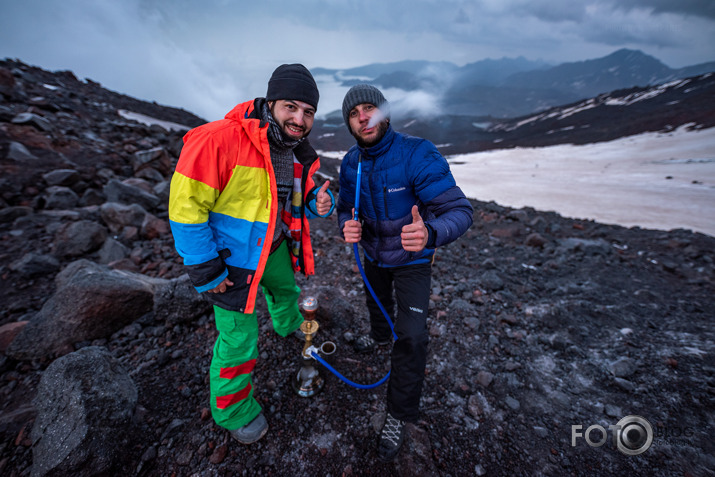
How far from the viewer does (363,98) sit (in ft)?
7.34

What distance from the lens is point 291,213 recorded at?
2.65m

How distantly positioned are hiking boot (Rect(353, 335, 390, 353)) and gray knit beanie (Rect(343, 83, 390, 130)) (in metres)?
2.32

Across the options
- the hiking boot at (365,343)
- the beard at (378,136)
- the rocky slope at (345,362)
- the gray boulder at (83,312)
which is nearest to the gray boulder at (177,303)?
the rocky slope at (345,362)

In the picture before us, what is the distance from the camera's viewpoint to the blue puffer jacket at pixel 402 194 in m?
2.14

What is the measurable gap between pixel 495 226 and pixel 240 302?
268 inches

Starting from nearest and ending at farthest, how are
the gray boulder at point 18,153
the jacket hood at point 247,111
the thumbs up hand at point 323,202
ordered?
the jacket hood at point 247,111 → the thumbs up hand at point 323,202 → the gray boulder at point 18,153

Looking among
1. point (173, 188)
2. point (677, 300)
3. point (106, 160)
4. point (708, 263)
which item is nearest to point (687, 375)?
point (677, 300)

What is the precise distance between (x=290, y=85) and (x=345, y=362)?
2704 millimetres

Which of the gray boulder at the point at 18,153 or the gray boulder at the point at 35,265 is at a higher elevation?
the gray boulder at the point at 18,153

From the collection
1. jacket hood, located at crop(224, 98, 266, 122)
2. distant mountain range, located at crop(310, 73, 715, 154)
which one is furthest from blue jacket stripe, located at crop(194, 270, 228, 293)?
distant mountain range, located at crop(310, 73, 715, 154)

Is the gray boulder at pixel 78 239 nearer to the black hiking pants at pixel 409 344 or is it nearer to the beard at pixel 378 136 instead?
the beard at pixel 378 136

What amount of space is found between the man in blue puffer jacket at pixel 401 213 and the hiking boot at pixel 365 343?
837mm

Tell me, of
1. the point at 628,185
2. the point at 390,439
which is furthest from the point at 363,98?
the point at 628,185

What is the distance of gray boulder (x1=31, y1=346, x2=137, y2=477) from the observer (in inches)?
69.5
